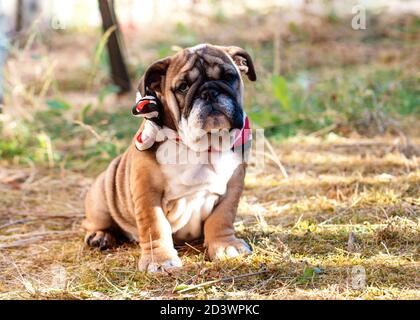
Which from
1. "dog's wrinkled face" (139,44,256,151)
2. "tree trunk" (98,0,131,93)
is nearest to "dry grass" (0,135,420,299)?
"dog's wrinkled face" (139,44,256,151)

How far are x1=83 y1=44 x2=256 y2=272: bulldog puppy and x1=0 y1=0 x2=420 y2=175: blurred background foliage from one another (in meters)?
1.41

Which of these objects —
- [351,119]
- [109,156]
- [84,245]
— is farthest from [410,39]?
[84,245]

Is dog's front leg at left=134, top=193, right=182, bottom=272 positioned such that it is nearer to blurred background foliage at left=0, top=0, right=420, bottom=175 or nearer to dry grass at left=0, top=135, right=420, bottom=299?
dry grass at left=0, top=135, right=420, bottom=299

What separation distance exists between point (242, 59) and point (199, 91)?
46cm

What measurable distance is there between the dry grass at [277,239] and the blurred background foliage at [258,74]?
1.60ft

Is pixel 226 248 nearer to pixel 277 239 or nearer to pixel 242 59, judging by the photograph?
pixel 277 239

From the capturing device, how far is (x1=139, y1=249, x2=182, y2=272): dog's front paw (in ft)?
11.3

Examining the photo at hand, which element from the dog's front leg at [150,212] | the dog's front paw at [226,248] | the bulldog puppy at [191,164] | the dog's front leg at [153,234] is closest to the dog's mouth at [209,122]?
the bulldog puppy at [191,164]

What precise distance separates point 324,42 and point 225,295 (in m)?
6.75

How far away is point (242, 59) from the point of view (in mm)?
3797

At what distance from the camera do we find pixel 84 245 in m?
4.08

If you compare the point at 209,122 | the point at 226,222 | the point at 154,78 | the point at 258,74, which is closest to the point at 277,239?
the point at 226,222

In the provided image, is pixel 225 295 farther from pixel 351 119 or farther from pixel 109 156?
pixel 351 119

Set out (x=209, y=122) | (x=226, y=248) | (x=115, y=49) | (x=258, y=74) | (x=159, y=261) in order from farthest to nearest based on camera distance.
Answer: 1. (x=115, y=49)
2. (x=258, y=74)
3. (x=226, y=248)
4. (x=159, y=261)
5. (x=209, y=122)
